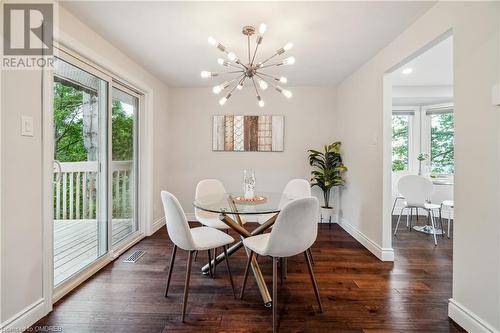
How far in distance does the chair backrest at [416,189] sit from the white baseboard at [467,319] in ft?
7.30

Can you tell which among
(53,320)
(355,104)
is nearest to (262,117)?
(355,104)

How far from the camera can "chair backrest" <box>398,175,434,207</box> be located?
360 cm

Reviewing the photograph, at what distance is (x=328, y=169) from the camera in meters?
3.96

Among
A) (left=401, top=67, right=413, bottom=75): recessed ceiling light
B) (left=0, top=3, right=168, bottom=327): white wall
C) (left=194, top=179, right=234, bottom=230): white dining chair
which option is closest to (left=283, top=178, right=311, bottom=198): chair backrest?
(left=194, top=179, right=234, bottom=230): white dining chair

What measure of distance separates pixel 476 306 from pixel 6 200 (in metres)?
3.05

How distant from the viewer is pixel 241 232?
84.2 inches

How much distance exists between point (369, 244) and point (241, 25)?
2886mm

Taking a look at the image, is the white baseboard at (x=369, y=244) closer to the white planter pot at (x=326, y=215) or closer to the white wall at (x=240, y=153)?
the white planter pot at (x=326, y=215)

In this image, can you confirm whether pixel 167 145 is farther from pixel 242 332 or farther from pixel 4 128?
pixel 242 332

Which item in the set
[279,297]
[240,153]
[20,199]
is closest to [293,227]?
[279,297]

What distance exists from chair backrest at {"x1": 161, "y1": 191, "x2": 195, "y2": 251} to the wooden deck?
1143 mm

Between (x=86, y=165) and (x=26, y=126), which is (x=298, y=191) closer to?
(x=86, y=165)

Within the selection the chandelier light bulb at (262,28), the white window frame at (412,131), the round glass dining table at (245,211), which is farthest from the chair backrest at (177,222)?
the white window frame at (412,131)

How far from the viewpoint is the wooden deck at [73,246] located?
215cm
